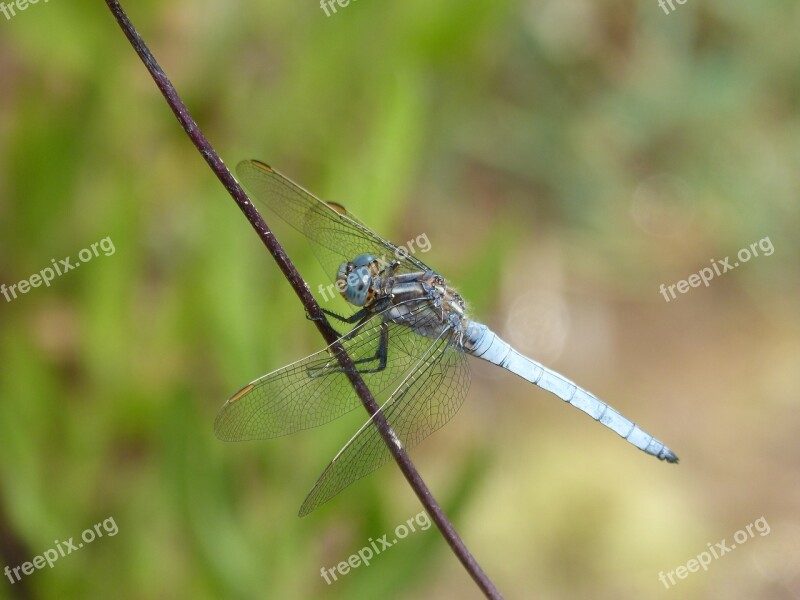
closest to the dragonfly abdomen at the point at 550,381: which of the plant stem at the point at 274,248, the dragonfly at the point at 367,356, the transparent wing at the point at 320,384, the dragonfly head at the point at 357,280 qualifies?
the dragonfly at the point at 367,356

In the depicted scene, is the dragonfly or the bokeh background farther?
the bokeh background

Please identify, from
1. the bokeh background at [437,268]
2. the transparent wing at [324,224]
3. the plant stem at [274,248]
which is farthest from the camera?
the bokeh background at [437,268]

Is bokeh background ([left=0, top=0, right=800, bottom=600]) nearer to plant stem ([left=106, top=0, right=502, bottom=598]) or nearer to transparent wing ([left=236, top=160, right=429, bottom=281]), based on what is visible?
transparent wing ([left=236, top=160, right=429, bottom=281])

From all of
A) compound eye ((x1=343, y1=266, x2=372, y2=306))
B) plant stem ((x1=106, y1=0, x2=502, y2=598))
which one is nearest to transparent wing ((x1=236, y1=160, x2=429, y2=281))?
compound eye ((x1=343, y1=266, x2=372, y2=306))

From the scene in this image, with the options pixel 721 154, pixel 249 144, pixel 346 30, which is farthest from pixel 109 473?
pixel 721 154

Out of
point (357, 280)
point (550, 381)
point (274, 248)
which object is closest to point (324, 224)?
point (357, 280)

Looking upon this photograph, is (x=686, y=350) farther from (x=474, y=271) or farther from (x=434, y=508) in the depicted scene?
(x=434, y=508)

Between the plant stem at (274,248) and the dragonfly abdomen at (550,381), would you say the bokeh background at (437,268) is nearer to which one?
the dragonfly abdomen at (550,381)
